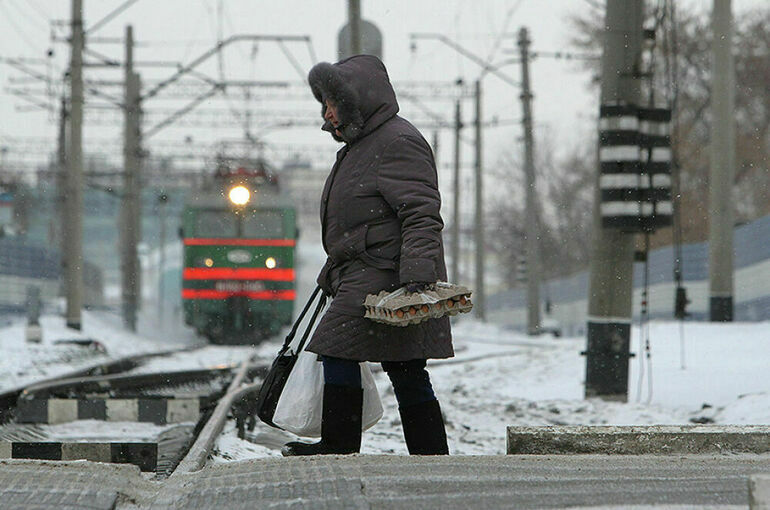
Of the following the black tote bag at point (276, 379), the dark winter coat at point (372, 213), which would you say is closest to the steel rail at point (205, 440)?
the black tote bag at point (276, 379)

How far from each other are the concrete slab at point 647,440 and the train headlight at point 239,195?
16247 mm

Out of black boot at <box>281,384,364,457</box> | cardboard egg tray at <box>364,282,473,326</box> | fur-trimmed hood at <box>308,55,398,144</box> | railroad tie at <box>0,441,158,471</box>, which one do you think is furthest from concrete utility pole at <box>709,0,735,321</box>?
cardboard egg tray at <box>364,282,473,326</box>

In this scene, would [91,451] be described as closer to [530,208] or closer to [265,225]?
[265,225]

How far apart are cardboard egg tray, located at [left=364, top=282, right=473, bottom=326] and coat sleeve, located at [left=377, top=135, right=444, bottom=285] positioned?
49 mm

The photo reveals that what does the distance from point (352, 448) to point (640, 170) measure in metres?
5.50

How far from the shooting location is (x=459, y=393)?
1109 centimetres

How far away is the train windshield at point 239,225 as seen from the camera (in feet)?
66.6

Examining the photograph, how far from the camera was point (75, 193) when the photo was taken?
20.9 metres

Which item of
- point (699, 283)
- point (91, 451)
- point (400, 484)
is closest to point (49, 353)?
point (91, 451)

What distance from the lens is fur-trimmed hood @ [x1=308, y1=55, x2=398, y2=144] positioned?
445cm

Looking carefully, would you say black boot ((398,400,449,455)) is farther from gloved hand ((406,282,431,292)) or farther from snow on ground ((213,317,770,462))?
snow on ground ((213,317,770,462))

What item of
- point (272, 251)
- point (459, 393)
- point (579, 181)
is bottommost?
point (459, 393)

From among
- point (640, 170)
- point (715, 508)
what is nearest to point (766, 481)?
point (715, 508)

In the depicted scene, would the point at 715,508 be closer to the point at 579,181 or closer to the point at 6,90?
the point at 6,90
